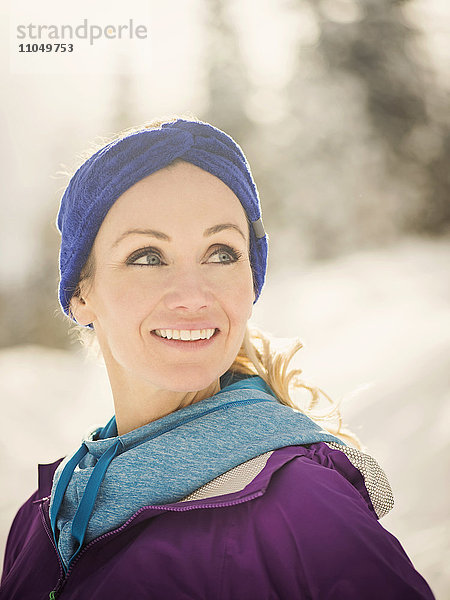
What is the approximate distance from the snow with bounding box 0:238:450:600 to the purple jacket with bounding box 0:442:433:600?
1.20m

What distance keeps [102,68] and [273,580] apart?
1.91 meters

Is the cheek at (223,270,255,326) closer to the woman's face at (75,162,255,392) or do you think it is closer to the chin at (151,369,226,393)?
the woman's face at (75,162,255,392)

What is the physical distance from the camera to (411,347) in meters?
2.57

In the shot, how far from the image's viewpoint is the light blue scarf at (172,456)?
108 centimetres

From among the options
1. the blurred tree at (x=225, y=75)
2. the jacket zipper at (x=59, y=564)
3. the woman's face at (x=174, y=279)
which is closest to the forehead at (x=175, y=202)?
the woman's face at (x=174, y=279)

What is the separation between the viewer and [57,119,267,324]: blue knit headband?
3.95ft

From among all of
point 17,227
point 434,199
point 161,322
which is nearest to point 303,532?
point 161,322

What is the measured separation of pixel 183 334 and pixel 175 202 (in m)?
0.26

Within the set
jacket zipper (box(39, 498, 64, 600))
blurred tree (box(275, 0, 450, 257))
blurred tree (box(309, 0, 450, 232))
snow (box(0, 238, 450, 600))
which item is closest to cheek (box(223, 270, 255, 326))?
jacket zipper (box(39, 498, 64, 600))

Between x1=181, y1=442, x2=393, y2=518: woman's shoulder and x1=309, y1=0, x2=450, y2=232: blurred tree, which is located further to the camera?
x1=309, y1=0, x2=450, y2=232: blurred tree

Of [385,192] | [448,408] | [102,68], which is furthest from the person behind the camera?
[385,192]

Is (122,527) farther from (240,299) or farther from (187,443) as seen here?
(240,299)

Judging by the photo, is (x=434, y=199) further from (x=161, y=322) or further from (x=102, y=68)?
(x=161, y=322)

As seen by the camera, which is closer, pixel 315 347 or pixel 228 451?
pixel 228 451
